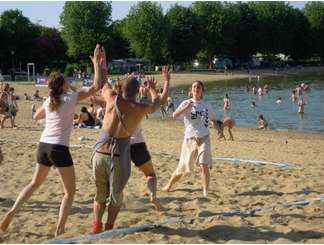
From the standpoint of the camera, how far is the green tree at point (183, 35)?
8581 cm

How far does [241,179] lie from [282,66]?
301ft

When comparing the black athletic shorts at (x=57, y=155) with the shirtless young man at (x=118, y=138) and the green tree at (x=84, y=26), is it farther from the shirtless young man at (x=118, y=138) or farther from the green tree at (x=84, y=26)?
the green tree at (x=84, y=26)

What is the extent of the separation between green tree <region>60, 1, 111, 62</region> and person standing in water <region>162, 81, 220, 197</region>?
69.9 m

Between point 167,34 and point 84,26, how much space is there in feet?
42.2

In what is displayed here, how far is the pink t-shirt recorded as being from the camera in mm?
5164

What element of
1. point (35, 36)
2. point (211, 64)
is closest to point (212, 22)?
point (211, 64)

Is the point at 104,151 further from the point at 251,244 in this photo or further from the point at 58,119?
the point at 251,244

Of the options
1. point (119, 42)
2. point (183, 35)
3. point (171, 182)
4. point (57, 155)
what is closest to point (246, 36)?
point (183, 35)

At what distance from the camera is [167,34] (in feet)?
268

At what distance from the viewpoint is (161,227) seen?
5.51 m

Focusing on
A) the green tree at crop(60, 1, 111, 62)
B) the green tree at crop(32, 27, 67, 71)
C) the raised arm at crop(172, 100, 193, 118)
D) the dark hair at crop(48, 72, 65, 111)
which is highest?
the green tree at crop(60, 1, 111, 62)

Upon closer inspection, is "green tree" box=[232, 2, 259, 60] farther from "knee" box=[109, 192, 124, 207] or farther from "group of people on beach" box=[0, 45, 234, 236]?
"knee" box=[109, 192, 124, 207]

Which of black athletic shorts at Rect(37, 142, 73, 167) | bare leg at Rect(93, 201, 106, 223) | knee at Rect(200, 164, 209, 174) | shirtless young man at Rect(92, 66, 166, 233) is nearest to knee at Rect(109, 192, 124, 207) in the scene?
shirtless young man at Rect(92, 66, 166, 233)

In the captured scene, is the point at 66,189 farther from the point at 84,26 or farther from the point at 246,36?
the point at 246,36
